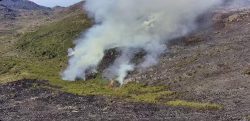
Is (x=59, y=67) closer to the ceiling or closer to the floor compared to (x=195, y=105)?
closer to the ceiling

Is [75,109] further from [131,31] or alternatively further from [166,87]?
[131,31]

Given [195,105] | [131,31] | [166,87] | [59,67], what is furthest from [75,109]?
[131,31]

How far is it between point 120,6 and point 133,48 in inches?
804

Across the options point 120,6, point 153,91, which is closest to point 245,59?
point 153,91

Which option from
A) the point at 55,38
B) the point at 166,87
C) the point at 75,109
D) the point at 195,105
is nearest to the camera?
the point at 195,105

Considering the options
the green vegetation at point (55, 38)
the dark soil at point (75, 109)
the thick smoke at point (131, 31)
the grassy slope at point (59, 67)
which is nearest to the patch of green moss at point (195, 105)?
the grassy slope at point (59, 67)

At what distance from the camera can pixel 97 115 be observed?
5412 centimetres

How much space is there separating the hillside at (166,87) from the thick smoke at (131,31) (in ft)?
7.67

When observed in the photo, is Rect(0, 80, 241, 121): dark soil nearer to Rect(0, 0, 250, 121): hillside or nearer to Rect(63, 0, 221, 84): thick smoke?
Rect(0, 0, 250, 121): hillside

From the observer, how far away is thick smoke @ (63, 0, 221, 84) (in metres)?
81.4

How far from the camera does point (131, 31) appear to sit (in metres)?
92.9

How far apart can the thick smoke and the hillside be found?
2.34 metres

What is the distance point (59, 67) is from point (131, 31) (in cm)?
1369

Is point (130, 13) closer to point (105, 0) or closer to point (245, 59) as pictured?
point (105, 0)
